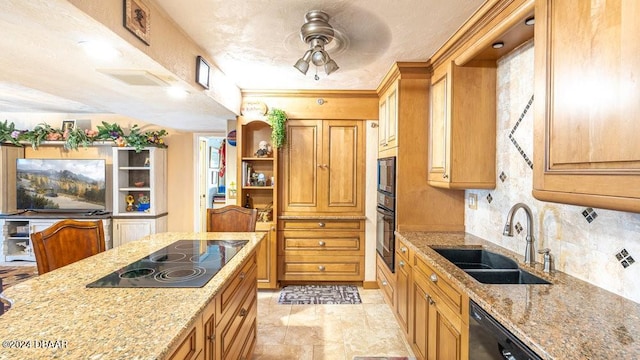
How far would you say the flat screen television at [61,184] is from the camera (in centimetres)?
446

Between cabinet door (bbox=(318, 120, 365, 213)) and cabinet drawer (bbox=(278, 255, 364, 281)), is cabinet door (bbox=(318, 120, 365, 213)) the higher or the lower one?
the higher one

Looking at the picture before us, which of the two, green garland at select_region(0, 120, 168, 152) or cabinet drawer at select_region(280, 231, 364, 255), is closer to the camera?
cabinet drawer at select_region(280, 231, 364, 255)

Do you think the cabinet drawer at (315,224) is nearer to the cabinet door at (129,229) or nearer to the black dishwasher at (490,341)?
the black dishwasher at (490,341)

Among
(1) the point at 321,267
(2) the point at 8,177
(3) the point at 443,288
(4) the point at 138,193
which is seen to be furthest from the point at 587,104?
(2) the point at 8,177

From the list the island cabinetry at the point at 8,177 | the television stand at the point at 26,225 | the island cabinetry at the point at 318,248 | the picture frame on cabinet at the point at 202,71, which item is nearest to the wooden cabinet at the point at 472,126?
the island cabinetry at the point at 318,248

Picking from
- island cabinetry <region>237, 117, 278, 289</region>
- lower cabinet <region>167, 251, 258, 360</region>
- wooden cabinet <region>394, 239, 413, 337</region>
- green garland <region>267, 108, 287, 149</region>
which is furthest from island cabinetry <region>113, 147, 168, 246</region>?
wooden cabinet <region>394, 239, 413, 337</region>

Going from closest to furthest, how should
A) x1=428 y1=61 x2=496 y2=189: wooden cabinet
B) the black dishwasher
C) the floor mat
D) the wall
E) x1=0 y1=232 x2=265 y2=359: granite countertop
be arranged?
x1=0 y1=232 x2=265 y2=359: granite countertop
the black dishwasher
the wall
x1=428 y1=61 x2=496 y2=189: wooden cabinet
the floor mat

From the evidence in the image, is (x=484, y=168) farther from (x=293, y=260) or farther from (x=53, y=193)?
(x=53, y=193)

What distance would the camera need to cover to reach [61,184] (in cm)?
450

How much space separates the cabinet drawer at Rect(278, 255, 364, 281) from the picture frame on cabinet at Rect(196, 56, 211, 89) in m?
2.11

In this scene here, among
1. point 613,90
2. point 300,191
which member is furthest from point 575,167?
point 300,191

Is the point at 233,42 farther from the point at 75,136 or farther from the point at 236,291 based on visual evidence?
the point at 75,136

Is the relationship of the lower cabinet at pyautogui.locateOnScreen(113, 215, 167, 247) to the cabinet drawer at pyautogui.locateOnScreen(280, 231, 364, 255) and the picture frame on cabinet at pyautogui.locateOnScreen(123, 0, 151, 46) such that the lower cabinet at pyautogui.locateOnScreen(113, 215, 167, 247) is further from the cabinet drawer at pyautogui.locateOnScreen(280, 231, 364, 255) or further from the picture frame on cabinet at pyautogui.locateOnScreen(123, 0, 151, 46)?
the picture frame on cabinet at pyautogui.locateOnScreen(123, 0, 151, 46)

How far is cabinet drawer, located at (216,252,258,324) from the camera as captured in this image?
1418 millimetres
